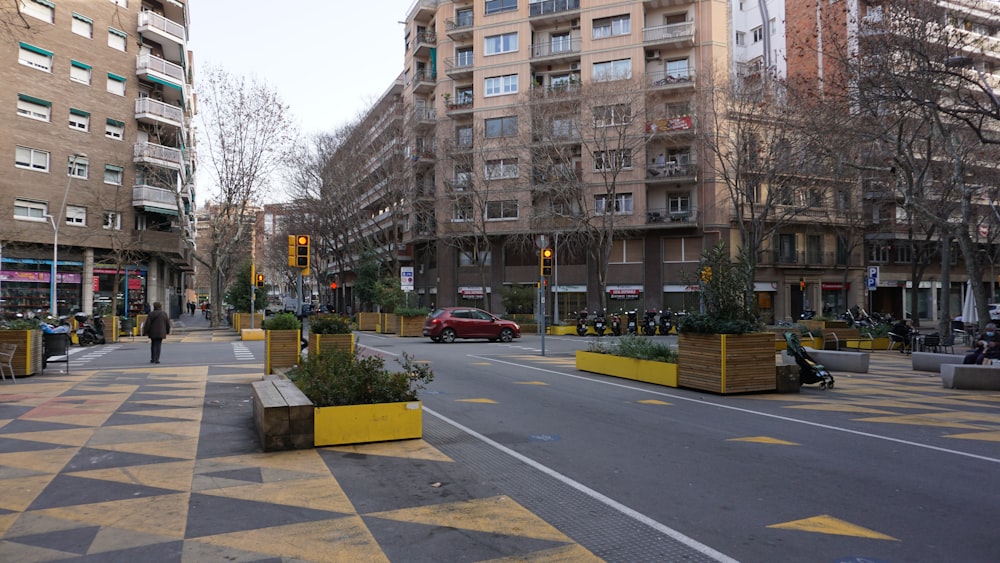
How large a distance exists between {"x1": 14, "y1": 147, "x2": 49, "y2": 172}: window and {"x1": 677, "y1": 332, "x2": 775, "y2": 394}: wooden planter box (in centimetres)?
3780

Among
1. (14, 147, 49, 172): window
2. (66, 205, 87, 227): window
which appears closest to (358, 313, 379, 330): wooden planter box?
(66, 205, 87, 227): window

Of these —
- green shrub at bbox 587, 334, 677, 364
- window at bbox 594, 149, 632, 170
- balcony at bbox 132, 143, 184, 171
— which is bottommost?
green shrub at bbox 587, 334, 677, 364

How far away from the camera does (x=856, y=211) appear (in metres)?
37.7

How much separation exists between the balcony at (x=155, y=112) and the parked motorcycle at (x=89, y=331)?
17.9 m

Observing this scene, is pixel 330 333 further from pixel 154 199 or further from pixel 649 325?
pixel 154 199

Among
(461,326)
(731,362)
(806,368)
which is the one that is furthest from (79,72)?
(806,368)

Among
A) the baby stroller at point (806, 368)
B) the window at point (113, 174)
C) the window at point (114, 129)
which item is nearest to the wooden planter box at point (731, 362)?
the baby stroller at point (806, 368)

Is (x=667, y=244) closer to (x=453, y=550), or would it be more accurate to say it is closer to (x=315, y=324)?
(x=315, y=324)

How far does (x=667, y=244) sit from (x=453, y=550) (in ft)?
136

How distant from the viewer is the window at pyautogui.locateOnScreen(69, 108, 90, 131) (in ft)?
120

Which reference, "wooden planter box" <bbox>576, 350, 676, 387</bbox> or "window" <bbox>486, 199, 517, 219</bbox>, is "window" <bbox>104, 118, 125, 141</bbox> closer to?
"window" <bbox>486, 199, 517, 219</bbox>

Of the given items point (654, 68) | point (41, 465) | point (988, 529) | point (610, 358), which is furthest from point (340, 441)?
point (654, 68)

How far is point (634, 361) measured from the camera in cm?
1382

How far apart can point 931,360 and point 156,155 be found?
4222 cm
